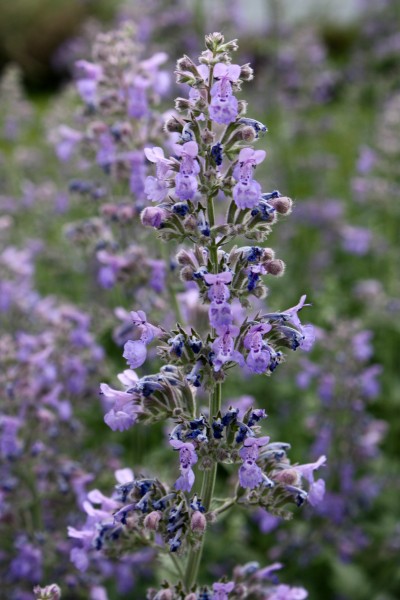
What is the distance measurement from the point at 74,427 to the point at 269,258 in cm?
246

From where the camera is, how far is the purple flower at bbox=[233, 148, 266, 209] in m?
2.51

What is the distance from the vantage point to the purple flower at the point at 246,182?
251 cm

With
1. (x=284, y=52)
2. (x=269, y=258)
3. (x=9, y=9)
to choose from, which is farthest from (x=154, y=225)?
(x=9, y=9)

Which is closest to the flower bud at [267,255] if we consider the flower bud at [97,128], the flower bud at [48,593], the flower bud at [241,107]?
the flower bud at [241,107]

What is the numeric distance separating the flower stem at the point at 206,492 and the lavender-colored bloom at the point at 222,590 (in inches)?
5.9

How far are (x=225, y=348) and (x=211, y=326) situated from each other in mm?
164

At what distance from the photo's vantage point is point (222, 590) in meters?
2.66

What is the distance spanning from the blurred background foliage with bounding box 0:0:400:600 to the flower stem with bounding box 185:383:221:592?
2182mm

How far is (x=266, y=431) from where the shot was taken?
19.6ft

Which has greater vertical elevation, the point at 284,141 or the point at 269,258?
the point at 284,141

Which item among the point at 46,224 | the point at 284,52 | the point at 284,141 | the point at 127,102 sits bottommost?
the point at 127,102

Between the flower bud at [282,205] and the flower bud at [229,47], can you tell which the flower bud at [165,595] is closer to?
the flower bud at [282,205]

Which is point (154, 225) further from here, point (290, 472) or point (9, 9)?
point (9, 9)

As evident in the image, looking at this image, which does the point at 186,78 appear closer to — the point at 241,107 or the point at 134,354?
the point at 241,107
